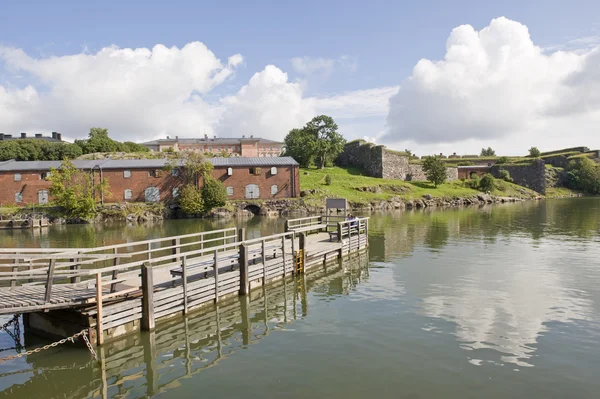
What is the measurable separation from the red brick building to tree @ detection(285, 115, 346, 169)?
18468mm

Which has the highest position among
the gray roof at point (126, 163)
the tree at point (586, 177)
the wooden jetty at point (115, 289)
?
the gray roof at point (126, 163)

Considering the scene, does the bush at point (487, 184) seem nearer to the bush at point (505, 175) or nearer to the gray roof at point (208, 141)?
the bush at point (505, 175)

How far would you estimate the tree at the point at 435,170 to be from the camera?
256 feet

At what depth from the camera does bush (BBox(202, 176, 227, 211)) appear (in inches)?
2169

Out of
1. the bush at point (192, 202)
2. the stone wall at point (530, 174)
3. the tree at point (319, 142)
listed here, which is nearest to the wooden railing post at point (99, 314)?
the bush at point (192, 202)

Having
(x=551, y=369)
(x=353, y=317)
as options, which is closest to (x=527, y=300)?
(x=551, y=369)

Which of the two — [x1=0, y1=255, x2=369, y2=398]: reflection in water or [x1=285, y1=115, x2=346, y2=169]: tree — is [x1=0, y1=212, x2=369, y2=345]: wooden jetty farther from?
[x1=285, y1=115, x2=346, y2=169]: tree

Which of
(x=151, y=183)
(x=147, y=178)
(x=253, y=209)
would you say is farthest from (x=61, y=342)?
(x=147, y=178)

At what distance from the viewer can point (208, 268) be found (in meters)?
15.9

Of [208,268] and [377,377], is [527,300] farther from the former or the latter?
[208,268]

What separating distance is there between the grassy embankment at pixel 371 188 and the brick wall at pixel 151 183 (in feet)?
15.8

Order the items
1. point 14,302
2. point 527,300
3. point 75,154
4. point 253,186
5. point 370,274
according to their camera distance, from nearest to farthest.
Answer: point 14,302
point 527,300
point 370,274
point 253,186
point 75,154

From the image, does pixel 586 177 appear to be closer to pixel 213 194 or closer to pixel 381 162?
pixel 381 162

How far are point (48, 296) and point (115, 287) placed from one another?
2.77 metres
